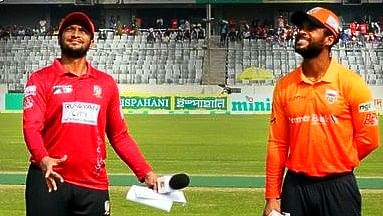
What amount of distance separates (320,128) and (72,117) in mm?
1547

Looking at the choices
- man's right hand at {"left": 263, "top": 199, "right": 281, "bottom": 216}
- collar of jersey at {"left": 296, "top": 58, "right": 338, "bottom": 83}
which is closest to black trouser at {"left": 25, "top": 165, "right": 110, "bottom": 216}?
man's right hand at {"left": 263, "top": 199, "right": 281, "bottom": 216}

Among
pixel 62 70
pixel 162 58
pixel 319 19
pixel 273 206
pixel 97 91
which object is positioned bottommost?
pixel 162 58

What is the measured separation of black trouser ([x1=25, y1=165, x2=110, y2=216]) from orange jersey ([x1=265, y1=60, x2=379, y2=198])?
1.14 m

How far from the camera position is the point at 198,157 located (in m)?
20.5

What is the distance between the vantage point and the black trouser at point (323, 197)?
19.1ft

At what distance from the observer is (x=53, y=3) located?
2383 inches

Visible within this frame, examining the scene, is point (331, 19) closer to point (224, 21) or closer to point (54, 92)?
point (54, 92)

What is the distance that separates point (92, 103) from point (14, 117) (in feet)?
110

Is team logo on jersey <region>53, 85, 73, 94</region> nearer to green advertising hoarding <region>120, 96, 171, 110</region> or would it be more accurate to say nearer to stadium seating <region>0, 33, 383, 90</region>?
green advertising hoarding <region>120, 96, 171, 110</region>

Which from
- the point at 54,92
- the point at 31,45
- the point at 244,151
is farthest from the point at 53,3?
the point at 54,92

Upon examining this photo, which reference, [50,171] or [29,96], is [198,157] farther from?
[50,171]

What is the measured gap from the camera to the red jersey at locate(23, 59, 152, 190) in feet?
18.7

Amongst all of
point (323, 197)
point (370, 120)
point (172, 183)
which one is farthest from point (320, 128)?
point (172, 183)

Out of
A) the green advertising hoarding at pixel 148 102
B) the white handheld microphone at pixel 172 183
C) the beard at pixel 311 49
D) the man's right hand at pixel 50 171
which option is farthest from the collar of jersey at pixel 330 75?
the green advertising hoarding at pixel 148 102
